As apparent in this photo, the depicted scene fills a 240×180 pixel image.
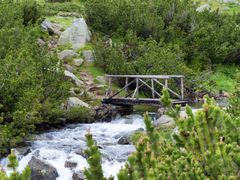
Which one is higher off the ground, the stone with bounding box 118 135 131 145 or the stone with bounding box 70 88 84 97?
the stone with bounding box 118 135 131 145

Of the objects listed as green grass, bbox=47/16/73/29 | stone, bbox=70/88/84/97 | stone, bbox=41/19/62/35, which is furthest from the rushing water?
green grass, bbox=47/16/73/29

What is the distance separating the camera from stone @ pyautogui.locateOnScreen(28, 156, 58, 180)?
38.7 ft

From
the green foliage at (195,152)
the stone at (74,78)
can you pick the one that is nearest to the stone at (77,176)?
the green foliage at (195,152)

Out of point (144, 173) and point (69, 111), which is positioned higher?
point (144, 173)

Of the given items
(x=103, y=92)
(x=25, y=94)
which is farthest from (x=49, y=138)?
(x=103, y=92)

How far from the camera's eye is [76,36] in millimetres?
27000

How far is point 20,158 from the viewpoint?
13.6 meters

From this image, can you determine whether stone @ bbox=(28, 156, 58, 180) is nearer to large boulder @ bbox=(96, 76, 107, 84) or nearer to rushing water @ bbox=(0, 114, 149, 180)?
rushing water @ bbox=(0, 114, 149, 180)

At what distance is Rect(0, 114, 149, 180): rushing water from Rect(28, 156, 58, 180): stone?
0.91 feet

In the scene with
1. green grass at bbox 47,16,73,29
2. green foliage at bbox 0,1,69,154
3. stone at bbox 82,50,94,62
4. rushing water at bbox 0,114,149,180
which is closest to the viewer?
rushing water at bbox 0,114,149,180

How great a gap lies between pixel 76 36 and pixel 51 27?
10.2ft

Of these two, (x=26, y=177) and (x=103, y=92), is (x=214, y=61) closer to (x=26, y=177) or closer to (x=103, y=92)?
(x=103, y=92)

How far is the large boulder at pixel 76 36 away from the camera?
2691cm

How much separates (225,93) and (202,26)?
6.75 m
